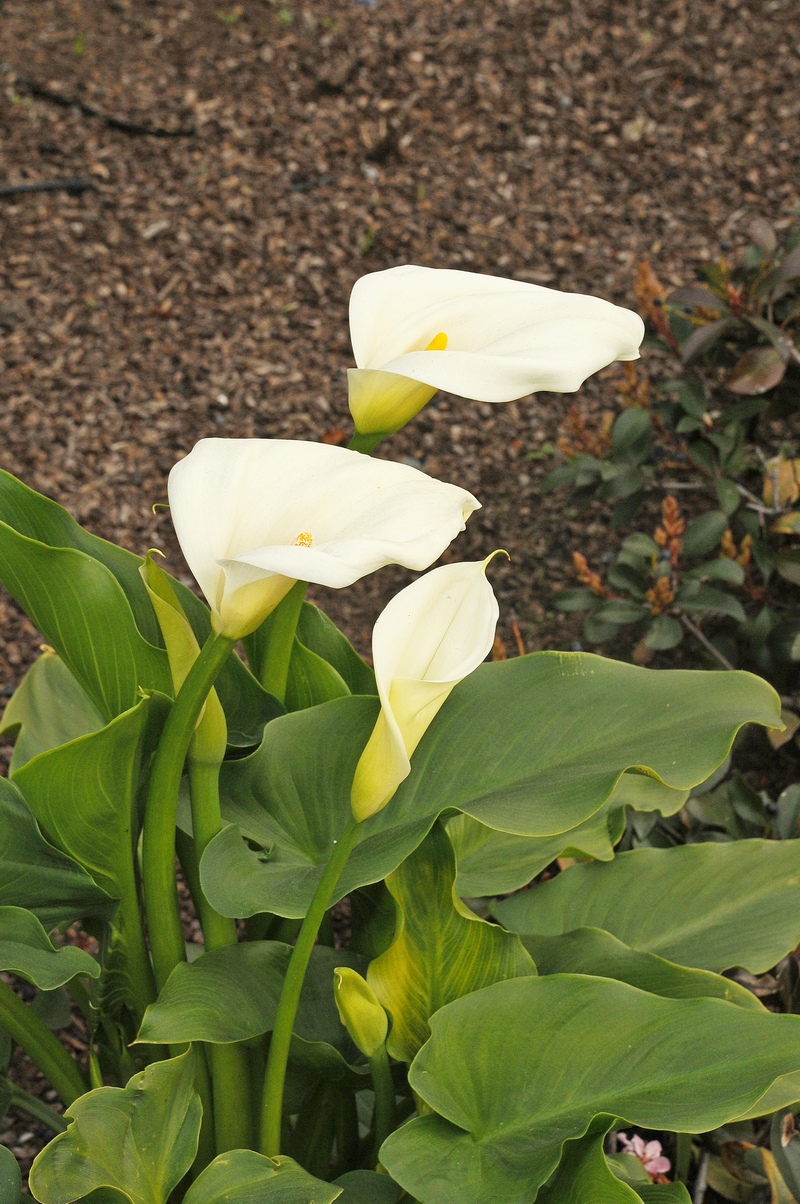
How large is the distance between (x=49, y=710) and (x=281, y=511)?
667 millimetres

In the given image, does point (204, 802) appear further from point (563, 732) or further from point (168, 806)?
point (563, 732)

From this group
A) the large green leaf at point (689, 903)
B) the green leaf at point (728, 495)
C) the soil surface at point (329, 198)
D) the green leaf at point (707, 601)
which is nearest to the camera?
the large green leaf at point (689, 903)

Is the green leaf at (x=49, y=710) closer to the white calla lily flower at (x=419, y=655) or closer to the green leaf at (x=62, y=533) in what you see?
the green leaf at (x=62, y=533)

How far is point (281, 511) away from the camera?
31.6 inches

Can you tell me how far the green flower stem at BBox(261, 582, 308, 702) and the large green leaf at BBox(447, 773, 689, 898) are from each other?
235 millimetres

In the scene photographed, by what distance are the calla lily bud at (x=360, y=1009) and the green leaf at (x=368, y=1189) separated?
0.16 meters

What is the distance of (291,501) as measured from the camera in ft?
2.65

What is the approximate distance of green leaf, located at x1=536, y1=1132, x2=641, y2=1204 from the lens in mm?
809

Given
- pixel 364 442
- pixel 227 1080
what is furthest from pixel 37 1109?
pixel 364 442

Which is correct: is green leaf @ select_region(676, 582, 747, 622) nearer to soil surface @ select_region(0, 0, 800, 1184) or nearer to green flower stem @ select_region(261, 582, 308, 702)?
soil surface @ select_region(0, 0, 800, 1184)

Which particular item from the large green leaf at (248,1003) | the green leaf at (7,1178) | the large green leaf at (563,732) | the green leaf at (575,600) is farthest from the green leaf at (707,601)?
the green leaf at (7,1178)

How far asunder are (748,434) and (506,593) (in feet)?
1.82

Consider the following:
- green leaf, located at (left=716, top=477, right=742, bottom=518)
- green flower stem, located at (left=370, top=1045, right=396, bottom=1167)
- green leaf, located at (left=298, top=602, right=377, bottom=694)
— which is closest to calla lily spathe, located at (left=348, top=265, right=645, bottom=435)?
green leaf, located at (left=298, top=602, right=377, bottom=694)

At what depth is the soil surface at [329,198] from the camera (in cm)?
229
